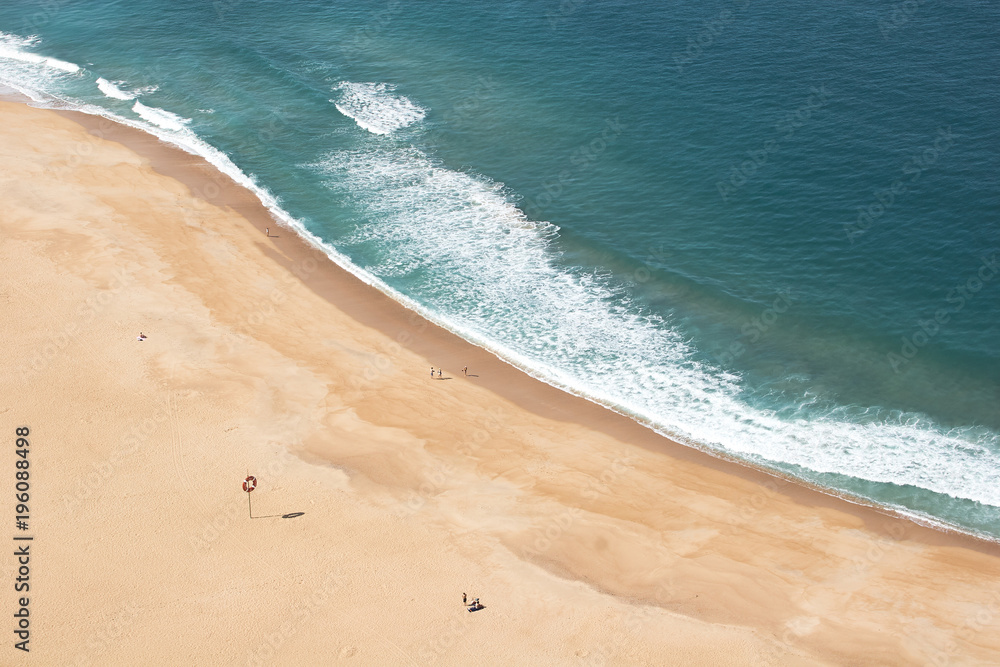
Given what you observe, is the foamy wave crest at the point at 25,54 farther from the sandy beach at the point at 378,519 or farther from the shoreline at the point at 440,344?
the sandy beach at the point at 378,519

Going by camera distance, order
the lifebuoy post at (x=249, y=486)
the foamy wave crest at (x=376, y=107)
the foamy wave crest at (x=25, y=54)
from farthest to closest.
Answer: the foamy wave crest at (x=25, y=54), the foamy wave crest at (x=376, y=107), the lifebuoy post at (x=249, y=486)

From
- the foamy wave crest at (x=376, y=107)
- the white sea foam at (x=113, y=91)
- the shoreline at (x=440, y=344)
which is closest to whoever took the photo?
the shoreline at (x=440, y=344)

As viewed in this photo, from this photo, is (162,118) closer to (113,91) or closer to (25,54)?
(113,91)

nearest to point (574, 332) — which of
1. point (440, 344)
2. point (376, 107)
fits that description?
point (440, 344)

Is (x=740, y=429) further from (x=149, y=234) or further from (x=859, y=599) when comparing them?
(x=149, y=234)

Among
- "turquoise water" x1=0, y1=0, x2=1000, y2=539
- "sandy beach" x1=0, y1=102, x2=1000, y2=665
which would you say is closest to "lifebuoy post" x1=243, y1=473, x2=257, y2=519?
"sandy beach" x1=0, y1=102, x2=1000, y2=665

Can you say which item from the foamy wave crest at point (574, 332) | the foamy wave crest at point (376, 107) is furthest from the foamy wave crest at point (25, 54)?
the foamy wave crest at point (574, 332)
